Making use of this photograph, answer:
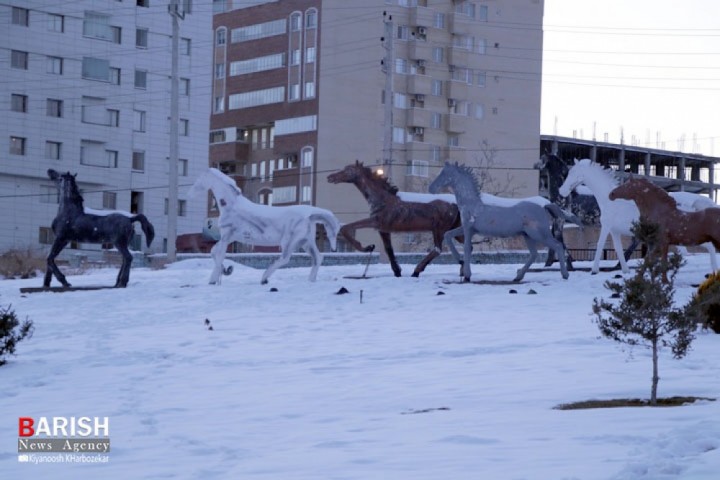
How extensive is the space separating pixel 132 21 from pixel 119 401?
60204 millimetres

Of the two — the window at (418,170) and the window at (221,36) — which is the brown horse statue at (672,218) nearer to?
the window at (418,170)

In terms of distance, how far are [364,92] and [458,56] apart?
858 cm

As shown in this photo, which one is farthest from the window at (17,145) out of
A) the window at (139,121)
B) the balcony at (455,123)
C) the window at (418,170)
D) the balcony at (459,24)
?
the balcony at (459,24)

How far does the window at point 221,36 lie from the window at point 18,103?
62.1 feet

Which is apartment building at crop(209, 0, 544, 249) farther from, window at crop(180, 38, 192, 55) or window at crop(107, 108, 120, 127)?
window at crop(107, 108, 120, 127)

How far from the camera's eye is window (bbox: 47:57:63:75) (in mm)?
67812

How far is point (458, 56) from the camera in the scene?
8212 centimetres

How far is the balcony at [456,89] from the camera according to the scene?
82.0m

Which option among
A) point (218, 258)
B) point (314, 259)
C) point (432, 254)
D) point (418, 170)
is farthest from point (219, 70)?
point (432, 254)

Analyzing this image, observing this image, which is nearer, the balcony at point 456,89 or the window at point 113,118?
the window at point 113,118

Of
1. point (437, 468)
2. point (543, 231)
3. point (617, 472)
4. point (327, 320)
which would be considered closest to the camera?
point (617, 472)

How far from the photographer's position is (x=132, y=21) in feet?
234

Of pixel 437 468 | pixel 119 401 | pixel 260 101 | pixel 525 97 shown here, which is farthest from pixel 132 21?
pixel 437 468

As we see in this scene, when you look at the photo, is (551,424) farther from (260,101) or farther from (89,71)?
(260,101)
